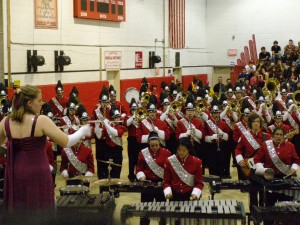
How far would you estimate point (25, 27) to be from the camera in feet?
48.6

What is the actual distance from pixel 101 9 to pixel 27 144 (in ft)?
47.2

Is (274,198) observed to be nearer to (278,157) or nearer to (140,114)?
(278,157)

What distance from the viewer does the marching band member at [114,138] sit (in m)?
9.88

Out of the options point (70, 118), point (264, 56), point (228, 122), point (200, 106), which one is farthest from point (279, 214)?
point (264, 56)

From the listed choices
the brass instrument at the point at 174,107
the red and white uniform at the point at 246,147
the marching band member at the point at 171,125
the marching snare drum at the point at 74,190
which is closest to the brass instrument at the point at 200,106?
the brass instrument at the point at 174,107

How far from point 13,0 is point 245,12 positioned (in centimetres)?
1358

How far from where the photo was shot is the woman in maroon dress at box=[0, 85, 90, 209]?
379 centimetres

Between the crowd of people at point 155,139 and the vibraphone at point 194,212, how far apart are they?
3.07ft

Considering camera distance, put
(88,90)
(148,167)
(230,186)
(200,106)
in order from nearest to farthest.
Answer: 1. (230,186)
2. (148,167)
3. (200,106)
4. (88,90)

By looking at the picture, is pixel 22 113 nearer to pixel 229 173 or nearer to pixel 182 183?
pixel 182 183

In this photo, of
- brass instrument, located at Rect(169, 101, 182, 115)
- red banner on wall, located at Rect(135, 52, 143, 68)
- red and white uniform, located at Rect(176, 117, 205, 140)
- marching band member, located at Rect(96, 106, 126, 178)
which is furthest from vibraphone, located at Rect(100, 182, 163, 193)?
red banner on wall, located at Rect(135, 52, 143, 68)

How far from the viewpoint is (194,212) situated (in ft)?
16.2

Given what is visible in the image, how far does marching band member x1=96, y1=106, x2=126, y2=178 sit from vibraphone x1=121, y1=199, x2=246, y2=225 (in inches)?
186

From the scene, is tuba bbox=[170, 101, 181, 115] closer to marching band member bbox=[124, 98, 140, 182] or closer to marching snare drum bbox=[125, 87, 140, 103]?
marching band member bbox=[124, 98, 140, 182]
